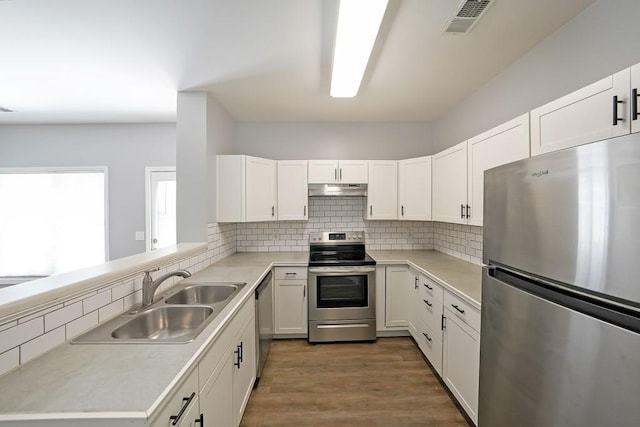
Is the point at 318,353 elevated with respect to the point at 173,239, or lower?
lower

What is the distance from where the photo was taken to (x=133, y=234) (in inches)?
157

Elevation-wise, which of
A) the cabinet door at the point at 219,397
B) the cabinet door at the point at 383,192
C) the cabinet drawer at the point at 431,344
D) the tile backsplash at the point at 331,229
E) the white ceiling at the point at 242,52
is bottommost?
the cabinet drawer at the point at 431,344

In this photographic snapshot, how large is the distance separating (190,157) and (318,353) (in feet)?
7.80

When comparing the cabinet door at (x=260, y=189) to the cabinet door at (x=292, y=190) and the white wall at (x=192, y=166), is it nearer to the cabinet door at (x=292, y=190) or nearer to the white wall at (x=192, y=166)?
the cabinet door at (x=292, y=190)

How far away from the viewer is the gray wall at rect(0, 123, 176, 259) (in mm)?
3949

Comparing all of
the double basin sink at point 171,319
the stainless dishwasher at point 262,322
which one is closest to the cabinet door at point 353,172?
the stainless dishwasher at point 262,322

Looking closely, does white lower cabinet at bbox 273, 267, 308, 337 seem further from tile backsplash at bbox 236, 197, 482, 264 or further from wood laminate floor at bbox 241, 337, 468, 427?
tile backsplash at bbox 236, 197, 482, 264

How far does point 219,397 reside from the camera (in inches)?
56.7

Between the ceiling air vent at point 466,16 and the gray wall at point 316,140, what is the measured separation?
6.45 feet

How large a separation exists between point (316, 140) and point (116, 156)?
2.88 meters

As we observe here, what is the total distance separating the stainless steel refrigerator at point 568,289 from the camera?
772mm

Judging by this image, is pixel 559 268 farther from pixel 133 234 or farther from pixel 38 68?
pixel 133 234

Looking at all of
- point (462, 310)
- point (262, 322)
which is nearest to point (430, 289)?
point (462, 310)

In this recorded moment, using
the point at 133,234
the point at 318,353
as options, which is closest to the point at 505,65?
the point at 318,353
